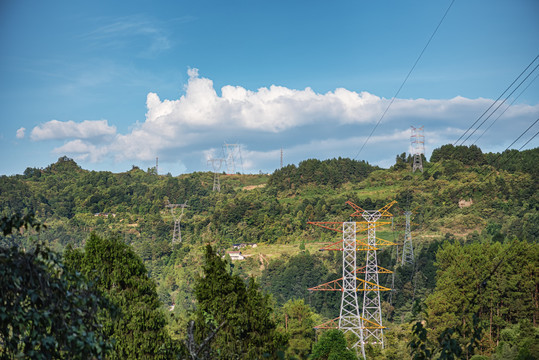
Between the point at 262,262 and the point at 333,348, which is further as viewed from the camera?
the point at 262,262

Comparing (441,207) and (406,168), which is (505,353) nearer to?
(441,207)

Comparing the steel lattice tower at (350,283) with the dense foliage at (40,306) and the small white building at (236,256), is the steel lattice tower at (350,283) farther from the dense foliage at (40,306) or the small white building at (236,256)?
the small white building at (236,256)

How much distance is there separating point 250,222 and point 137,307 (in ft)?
267

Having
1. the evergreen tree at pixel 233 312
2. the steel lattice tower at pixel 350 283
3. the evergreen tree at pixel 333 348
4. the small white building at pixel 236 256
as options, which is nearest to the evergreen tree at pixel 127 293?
the evergreen tree at pixel 233 312

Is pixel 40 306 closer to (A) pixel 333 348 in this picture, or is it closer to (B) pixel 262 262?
(A) pixel 333 348

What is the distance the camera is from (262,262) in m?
76.4

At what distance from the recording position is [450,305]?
3556cm

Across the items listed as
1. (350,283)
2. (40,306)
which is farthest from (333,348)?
(40,306)

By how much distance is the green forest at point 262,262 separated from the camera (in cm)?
524

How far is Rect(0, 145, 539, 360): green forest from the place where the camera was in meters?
5.24

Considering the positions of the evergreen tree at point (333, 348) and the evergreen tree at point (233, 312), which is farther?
the evergreen tree at point (333, 348)

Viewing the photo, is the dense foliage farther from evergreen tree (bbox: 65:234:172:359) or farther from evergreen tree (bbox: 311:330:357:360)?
evergreen tree (bbox: 311:330:357:360)

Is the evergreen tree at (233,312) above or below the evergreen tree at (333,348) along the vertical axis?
above

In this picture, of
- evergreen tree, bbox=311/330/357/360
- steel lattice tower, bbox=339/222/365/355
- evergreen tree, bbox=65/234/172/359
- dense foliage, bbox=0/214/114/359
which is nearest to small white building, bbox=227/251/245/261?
steel lattice tower, bbox=339/222/365/355
